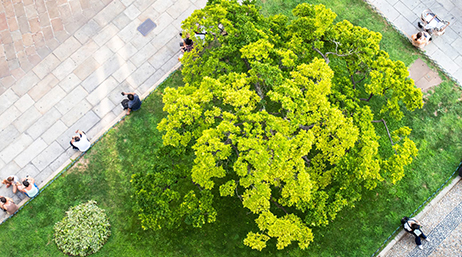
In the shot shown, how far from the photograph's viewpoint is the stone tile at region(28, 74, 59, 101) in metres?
20.5

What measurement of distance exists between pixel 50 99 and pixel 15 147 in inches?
117

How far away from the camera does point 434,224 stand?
18984mm

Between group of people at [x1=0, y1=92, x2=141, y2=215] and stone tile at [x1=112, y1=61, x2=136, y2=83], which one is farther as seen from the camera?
stone tile at [x1=112, y1=61, x2=136, y2=83]

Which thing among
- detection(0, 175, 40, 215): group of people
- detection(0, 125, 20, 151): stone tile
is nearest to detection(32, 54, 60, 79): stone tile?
detection(0, 125, 20, 151): stone tile

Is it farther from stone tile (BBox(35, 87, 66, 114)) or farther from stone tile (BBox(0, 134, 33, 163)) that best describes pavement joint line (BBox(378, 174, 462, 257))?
stone tile (BBox(0, 134, 33, 163))

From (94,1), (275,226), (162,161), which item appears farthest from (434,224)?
(94,1)

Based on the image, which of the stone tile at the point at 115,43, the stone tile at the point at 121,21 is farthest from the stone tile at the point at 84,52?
the stone tile at the point at 121,21

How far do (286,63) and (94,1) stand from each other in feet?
42.5

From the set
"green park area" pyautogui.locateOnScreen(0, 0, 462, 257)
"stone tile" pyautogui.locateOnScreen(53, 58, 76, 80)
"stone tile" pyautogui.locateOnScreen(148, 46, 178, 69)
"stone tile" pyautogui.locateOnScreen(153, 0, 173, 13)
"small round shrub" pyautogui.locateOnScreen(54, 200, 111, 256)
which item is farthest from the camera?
"stone tile" pyautogui.locateOnScreen(153, 0, 173, 13)

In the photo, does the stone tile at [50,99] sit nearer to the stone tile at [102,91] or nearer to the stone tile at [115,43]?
the stone tile at [102,91]

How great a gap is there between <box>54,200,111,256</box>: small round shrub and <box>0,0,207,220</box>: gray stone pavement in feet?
8.93

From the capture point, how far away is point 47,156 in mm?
19609

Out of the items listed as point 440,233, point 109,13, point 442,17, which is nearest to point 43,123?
point 109,13

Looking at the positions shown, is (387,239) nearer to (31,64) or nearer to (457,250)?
(457,250)
